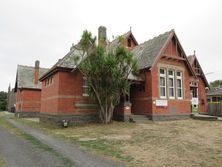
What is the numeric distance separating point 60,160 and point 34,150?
2177 millimetres

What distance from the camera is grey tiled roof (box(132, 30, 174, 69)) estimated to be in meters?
21.3

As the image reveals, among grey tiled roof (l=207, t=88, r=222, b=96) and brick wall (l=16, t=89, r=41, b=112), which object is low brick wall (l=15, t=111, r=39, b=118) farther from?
grey tiled roof (l=207, t=88, r=222, b=96)

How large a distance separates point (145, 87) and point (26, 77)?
25.0 meters

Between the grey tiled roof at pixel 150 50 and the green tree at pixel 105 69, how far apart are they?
3.57 meters

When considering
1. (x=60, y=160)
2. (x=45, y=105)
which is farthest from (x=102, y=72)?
(x=60, y=160)

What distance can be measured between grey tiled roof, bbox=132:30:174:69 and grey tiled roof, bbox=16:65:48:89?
67.3ft

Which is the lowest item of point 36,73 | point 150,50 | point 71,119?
point 71,119

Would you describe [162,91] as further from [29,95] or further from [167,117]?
[29,95]

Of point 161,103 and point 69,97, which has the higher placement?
point 69,97

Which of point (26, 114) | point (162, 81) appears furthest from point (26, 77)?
point (162, 81)

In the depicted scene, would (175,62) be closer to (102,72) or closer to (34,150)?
(102,72)

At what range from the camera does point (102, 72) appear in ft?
57.6

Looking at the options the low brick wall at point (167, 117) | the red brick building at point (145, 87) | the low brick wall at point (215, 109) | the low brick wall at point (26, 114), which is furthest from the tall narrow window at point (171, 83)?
the low brick wall at point (26, 114)

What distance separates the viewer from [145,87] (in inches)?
844
